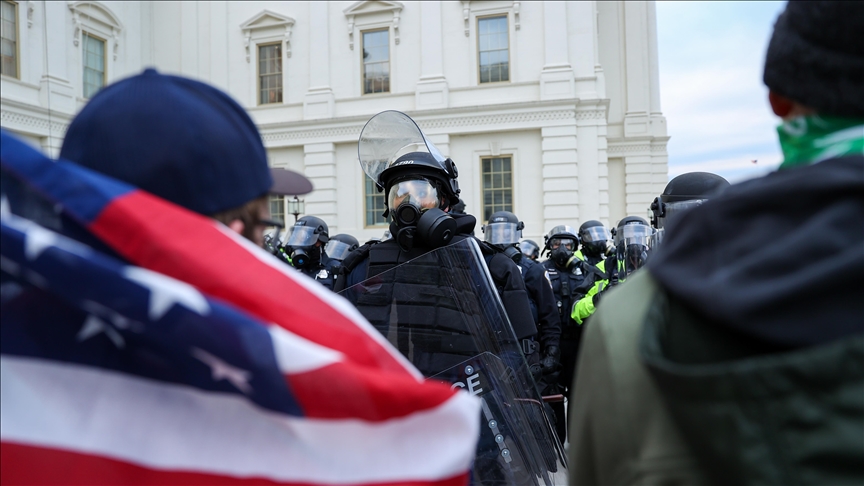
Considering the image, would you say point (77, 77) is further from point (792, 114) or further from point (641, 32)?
point (792, 114)

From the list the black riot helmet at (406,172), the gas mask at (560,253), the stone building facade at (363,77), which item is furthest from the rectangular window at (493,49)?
the black riot helmet at (406,172)

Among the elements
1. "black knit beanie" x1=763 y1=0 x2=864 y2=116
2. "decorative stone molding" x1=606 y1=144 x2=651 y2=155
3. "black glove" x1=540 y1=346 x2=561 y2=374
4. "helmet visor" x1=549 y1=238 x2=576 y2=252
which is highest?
"decorative stone molding" x1=606 y1=144 x2=651 y2=155

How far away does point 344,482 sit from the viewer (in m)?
0.96

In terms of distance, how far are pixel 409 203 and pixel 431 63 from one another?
1559 cm

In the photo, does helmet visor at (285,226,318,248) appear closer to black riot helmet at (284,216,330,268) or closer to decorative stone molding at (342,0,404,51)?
black riot helmet at (284,216,330,268)

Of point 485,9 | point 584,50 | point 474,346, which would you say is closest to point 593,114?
point 584,50

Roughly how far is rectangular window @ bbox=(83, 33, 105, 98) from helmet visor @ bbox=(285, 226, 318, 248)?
14965 millimetres

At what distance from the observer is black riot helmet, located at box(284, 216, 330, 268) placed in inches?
302

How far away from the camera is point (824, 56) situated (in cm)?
88

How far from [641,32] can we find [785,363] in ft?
79.4

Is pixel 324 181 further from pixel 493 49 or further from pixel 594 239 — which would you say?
pixel 594 239

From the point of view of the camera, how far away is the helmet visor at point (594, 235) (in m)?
8.65

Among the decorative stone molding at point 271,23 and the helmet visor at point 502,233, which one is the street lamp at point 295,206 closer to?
the decorative stone molding at point 271,23

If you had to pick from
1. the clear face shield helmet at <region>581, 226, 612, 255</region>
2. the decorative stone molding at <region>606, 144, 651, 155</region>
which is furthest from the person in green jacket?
the decorative stone molding at <region>606, 144, 651, 155</region>
